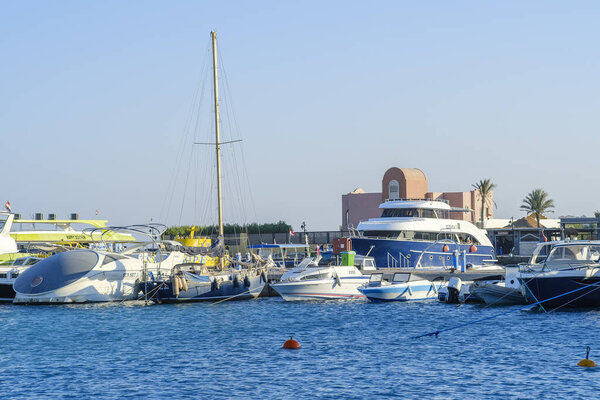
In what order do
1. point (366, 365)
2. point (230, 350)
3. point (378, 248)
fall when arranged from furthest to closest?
1. point (378, 248)
2. point (230, 350)
3. point (366, 365)

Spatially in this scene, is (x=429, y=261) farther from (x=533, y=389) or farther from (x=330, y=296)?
(x=533, y=389)

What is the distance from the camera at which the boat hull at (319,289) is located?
49906mm

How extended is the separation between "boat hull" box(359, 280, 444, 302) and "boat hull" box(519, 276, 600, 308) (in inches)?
348

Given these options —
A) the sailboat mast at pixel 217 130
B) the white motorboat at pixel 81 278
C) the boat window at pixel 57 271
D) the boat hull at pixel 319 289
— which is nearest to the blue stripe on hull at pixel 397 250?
Result: the sailboat mast at pixel 217 130

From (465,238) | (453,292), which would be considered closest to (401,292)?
(453,292)

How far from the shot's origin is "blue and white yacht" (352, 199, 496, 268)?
66.4 metres

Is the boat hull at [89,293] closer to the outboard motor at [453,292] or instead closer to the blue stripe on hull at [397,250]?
the outboard motor at [453,292]

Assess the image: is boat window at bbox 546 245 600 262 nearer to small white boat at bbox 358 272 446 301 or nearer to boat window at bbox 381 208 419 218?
small white boat at bbox 358 272 446 301

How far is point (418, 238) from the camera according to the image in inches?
2712

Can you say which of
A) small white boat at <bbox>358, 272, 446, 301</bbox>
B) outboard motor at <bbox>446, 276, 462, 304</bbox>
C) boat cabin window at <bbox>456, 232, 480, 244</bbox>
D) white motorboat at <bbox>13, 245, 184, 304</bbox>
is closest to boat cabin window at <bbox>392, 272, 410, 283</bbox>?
small white boat at <bbox>358, 272, 446, 301</bbox>

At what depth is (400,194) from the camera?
9112 centimetres

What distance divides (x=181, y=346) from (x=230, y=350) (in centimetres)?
224

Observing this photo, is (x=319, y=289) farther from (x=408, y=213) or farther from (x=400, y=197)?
(x=400, y=197)

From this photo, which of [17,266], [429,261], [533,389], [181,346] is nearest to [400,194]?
[429,261]
